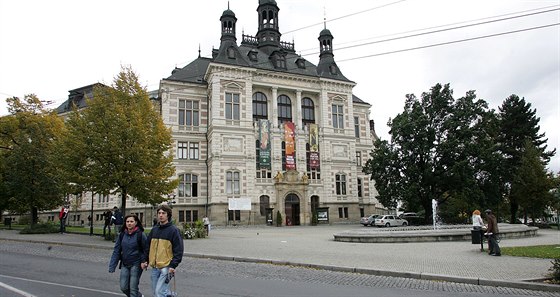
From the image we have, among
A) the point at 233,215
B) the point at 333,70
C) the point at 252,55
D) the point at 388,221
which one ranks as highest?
the point at 252,55

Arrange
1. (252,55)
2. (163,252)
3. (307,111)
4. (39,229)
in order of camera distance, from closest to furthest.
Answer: (163,252) → (39,229) → (252,55) → (307,111)

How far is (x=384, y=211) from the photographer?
228 ft

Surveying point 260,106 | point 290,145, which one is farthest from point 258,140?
point 260,106

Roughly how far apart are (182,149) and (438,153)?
28252 millimetres

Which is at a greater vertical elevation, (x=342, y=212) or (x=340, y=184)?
(x=340, y=184)

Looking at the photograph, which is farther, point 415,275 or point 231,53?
A: point 231,53

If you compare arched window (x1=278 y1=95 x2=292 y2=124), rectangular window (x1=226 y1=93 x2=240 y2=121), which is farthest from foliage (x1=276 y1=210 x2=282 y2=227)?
arched window (x1=278 y1=95 x2=292 y2=124)

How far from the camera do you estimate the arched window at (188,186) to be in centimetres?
4800

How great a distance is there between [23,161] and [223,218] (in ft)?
66.9

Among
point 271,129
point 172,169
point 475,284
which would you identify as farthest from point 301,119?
point 475,284

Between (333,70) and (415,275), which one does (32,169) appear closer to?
(415,275)

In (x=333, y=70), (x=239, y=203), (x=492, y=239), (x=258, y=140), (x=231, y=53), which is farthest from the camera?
(x=333, y=70)

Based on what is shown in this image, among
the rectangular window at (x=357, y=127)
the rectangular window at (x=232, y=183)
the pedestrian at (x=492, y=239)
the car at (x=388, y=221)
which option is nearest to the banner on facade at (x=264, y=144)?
the rectangular window at (x=232, y=183)

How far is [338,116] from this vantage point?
5475 centimetres
